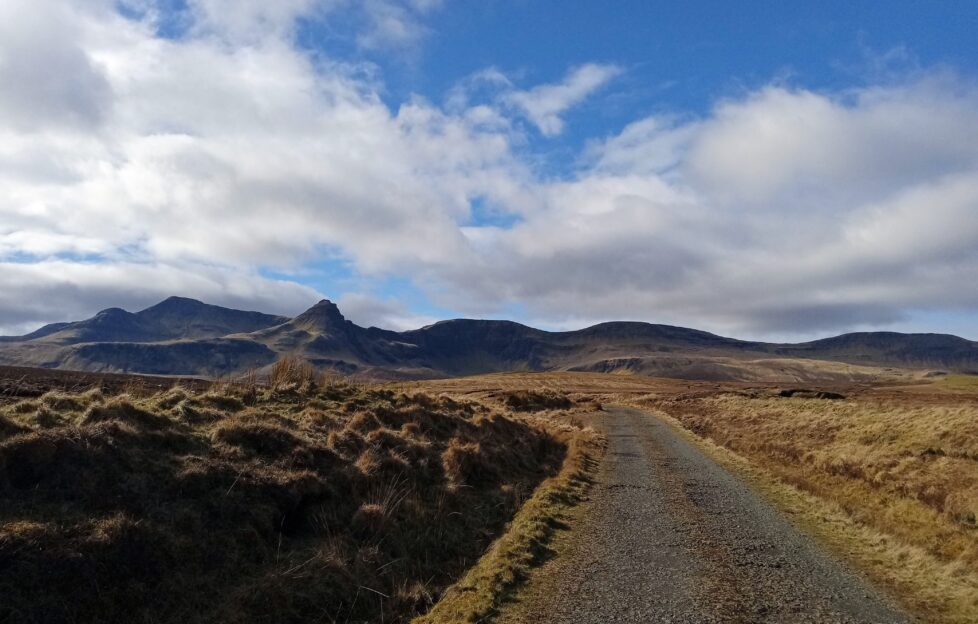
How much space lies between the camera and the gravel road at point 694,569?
371 inches

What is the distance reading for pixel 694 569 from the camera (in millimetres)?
11445

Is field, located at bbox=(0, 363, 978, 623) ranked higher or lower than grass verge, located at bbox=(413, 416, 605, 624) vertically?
higher

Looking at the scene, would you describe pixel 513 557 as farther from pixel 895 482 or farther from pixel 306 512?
pixel 895 482

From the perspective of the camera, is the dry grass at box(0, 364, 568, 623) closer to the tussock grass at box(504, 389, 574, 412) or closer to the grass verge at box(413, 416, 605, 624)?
the grass verge at box(413, 416, 605, 624)

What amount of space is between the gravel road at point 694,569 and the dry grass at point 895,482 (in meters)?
1.09

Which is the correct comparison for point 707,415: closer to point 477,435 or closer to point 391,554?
point 477,435

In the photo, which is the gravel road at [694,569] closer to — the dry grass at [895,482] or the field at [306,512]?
the field at [306,512]

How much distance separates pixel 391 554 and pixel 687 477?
14.0 meters

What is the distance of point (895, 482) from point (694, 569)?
1358cm

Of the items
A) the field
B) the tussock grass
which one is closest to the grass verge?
the field

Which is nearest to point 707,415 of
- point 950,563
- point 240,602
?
point 950,563

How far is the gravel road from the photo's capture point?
9.43 metres

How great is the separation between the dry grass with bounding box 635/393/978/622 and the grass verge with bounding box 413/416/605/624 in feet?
22.5

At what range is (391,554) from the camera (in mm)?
12180
